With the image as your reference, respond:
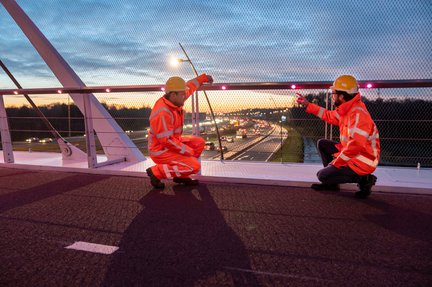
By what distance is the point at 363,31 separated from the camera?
845 centimetres

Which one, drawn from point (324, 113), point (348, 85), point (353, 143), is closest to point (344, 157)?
point (353, 143)

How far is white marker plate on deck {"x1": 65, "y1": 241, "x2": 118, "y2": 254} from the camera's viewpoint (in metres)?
2.16

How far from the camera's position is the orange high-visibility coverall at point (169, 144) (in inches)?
142

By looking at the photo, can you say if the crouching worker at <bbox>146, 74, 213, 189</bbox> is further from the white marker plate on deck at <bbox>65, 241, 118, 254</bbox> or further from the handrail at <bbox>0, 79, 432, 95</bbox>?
the white marker plate on deck at <bbox>65, 241, 118, 254</bbox>

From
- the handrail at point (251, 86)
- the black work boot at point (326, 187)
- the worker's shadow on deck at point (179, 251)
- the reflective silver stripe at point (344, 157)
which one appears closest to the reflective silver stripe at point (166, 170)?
the worker's shadow on deck at point (179, 251)

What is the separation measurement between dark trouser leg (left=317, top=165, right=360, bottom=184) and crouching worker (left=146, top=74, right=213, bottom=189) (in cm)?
143

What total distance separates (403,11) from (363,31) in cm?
99

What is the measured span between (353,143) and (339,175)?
0.42 metres

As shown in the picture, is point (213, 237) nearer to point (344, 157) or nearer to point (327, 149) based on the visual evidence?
point (344, 157)

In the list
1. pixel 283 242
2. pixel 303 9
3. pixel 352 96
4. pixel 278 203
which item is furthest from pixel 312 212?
pixel 303 9

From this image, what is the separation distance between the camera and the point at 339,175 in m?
3.39

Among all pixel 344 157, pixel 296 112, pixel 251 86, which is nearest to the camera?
pixel 344 157

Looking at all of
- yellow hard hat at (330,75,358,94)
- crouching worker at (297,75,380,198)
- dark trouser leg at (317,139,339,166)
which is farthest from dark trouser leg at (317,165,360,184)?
yellow hard hat at (330,75,358,94)

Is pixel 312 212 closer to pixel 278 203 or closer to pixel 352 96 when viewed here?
pixel 278 203
